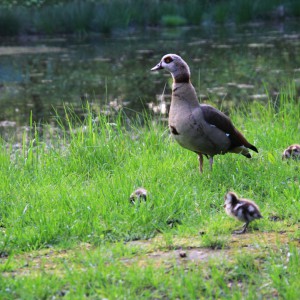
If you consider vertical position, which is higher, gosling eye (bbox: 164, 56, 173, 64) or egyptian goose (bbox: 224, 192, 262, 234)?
gosling eye (bbox: 164, 56, 173, 64)

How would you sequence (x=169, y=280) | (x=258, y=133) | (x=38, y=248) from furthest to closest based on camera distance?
(x=258, y=133), (x=38, y=248), (x=169, y=280)

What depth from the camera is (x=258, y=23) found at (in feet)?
85.8

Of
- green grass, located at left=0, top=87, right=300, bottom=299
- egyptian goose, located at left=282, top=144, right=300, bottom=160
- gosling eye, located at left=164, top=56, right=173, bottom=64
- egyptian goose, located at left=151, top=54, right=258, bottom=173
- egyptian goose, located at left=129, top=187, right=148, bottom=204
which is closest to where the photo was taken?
green grass, located at left=0, top=87, right=300, bottom=299

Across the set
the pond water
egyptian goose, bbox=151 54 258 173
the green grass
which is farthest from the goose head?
the pond water

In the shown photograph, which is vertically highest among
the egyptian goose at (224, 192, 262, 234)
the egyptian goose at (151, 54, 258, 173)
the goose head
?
the goose head

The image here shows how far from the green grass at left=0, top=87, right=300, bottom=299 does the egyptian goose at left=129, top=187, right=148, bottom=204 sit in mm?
67

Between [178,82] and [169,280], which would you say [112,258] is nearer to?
[169,280]

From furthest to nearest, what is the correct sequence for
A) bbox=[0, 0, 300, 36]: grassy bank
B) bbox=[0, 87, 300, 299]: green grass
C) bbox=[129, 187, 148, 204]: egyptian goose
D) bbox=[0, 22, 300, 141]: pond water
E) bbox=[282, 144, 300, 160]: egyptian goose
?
bbox=[0, 0, 300, 36]: grassy bank, bbox=[0, 22, 300, 141]: pond water, bbox=[282, 144, 300, 160]: egyptian goose, bbox=[129, 187, 148, 204]: egyptian goose, bbox=[0, 87, 300, 299]: green grass

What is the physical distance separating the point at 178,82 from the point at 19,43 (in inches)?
651

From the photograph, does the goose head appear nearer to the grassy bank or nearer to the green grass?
the green grass

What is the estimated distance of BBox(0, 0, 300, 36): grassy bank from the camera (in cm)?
2403

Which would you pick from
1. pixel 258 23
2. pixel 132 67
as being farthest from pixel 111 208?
pixel 258 23

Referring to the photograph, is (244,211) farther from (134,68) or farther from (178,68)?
(134,68)

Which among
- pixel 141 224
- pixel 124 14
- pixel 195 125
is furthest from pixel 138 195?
pixel 124 14
